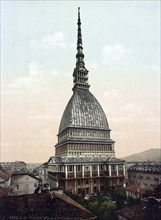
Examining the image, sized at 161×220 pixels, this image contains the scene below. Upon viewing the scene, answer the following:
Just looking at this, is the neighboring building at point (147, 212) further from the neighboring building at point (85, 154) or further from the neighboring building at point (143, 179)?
the neighboring building at point (85, 154)

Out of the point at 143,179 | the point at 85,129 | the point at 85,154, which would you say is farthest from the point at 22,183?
the point at 143,179

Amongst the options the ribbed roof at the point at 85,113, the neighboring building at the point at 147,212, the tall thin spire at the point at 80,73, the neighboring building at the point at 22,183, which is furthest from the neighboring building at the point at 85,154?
the neighboring building at the point at 147,212

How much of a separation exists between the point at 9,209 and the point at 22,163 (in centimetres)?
11097

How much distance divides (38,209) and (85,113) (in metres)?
54.4

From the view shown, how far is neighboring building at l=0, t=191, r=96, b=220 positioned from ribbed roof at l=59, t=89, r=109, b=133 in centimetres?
4738

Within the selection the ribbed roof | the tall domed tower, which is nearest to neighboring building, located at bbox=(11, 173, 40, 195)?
the tall domed tower

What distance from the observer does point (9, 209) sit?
21.0m

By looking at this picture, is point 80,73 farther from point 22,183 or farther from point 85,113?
point 22,183

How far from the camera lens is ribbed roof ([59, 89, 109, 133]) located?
2837 inches

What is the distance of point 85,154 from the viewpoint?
6794cm

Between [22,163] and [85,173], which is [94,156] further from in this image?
[22,163]

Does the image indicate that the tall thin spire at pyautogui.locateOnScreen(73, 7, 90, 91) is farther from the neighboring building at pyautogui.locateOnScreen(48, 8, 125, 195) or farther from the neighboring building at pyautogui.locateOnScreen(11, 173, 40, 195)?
the neighboring building at pyautogui.locateOnScreen(11, 173, 40, 195)

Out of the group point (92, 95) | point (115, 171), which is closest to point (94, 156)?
point (115, 171)

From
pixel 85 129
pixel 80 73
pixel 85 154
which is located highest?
pixel 80 73
